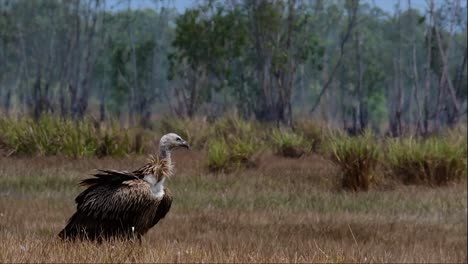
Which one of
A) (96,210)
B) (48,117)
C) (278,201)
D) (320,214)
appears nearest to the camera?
(96,210)

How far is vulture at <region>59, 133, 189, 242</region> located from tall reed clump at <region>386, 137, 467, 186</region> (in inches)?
405

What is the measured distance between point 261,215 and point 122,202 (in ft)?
17.0

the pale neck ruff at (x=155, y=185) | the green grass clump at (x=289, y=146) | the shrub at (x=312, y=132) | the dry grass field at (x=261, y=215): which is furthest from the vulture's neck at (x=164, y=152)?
A: the shrub at (x=312, y=132)

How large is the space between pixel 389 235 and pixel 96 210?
16.9 feet

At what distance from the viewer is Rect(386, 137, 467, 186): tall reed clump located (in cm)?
1711

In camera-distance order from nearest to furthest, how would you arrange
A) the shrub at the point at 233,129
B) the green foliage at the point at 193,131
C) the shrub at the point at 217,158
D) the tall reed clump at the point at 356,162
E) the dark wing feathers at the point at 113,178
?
the dark wing feathers at the point at 113,178 → the tall reed clump at the point at 356,162 → the shrub at the point at 217,158 → the green foliage at the point at 193,131 → the shrub at the point at 233,129

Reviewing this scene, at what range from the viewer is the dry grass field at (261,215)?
24.8ft

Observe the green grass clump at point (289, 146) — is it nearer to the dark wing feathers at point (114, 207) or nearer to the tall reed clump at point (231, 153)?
the tall reed clump at point (231, 153)

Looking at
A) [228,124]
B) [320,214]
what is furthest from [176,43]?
[320,214]

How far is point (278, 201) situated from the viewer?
1394 cm

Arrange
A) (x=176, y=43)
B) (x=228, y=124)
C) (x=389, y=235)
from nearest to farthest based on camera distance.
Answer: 1. (x=389, y=235)
2. (x=228, y=124)
3. (x=176, y=43)

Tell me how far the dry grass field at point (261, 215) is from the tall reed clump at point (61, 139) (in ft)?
2.53

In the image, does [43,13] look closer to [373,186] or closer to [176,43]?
[176,43]

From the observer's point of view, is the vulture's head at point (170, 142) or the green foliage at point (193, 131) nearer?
the vulture's head at point (170, 142)
